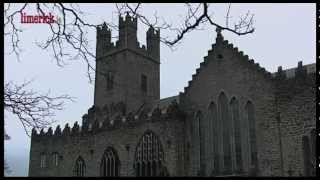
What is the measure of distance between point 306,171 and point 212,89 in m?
7.60

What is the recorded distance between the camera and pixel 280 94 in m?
26.3

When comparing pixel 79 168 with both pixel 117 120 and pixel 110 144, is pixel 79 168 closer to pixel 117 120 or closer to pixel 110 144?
pixel 110 144

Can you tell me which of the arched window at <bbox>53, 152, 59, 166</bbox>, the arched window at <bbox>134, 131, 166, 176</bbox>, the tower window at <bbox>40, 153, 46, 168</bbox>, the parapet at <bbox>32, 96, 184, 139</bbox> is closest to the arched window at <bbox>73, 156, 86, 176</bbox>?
the parapet at <bbox>32, 96, 184, 139</bbox>

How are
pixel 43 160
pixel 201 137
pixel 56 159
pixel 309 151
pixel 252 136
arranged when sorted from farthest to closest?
pixel 43 160 → pixel 56 159 → pixel 201 137 → pixel 252 136 → pixel 309 151

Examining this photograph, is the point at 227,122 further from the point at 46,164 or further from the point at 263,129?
the point at 46,164

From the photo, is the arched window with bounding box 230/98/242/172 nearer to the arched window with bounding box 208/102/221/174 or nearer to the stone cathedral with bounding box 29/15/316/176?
the stone cathedral with bounding box 29/15/316/176

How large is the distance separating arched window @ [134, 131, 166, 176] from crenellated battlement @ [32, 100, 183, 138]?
1205 millimetres

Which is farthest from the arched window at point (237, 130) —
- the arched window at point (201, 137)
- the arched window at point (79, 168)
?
the arched window at point (79, 168)

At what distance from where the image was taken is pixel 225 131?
93.0 ft

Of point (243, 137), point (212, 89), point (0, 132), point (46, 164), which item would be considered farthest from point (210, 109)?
point (0, 132)

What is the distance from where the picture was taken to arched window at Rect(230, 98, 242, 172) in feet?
89.8

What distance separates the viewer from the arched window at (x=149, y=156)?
30750 mm

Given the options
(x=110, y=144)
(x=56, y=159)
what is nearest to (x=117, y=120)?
(x=110, y=144)

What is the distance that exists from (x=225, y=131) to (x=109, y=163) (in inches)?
373
